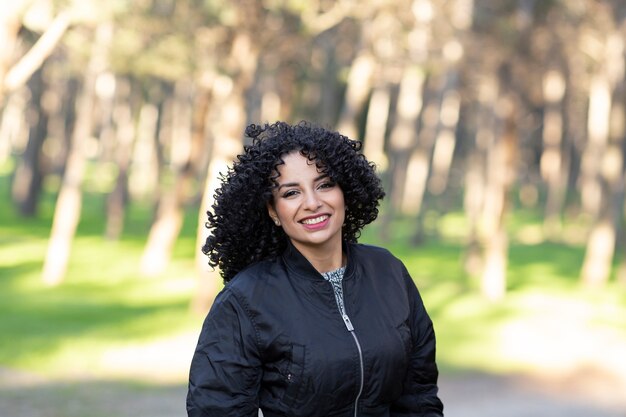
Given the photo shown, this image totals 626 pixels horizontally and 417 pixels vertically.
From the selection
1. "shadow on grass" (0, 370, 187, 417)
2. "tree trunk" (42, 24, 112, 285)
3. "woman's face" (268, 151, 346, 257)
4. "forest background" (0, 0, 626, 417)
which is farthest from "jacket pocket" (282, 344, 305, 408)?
"tree trunk" (42, 24, 112, 285)

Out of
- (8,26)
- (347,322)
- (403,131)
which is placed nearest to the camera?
(347,322)

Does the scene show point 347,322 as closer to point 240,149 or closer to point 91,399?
point 91,399

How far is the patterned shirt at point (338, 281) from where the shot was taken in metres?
3.48

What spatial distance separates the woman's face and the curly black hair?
0.09ft

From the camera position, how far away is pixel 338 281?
11.7 feet

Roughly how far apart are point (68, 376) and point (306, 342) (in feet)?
36.3

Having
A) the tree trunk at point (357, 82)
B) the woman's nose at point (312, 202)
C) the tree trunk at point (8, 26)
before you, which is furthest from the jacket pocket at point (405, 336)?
the tree trunk at point (357, 82)

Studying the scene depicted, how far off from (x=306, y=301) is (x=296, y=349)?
7.0 inches

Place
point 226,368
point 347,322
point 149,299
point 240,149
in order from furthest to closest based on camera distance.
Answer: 1. point 149,299
2. point 240,149
3. point 347,322
4. point 226,368

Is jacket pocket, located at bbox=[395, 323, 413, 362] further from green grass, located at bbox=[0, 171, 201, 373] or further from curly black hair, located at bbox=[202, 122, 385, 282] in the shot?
green grass, located at bbox=[0, 171, 201, 373]

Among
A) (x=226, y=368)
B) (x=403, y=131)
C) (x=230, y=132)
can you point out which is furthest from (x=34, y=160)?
(x=226, y=368)

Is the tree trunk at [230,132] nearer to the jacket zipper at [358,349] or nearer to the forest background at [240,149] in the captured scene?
the forest background at [240,149]

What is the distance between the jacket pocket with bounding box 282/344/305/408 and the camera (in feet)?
10.9

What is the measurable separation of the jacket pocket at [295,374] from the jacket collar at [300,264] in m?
0.28
